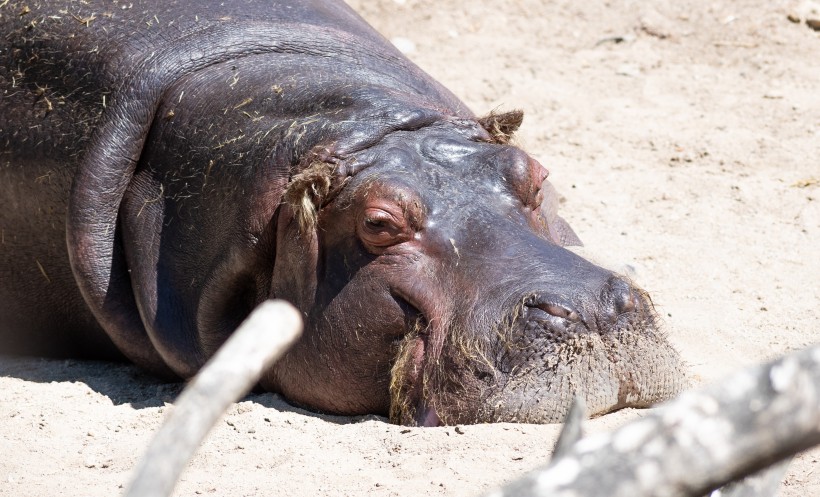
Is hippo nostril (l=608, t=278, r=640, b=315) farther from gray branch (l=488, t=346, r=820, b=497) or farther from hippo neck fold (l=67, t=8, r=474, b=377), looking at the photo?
gray branch (l=488, t=346, r=820, b=497)

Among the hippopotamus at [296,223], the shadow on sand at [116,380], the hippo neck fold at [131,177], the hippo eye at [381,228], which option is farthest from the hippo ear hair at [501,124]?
the shadow on sand at [116,380]

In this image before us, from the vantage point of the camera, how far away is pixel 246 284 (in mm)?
4457

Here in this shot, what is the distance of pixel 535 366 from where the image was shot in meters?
3.79

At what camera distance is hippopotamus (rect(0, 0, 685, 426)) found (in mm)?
3883

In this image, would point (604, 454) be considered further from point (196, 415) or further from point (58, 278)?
point (58, 278)

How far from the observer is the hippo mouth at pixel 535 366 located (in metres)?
3.78

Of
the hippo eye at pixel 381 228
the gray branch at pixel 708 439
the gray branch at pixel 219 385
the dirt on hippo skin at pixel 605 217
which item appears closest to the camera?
the gray branch at pixel 708 439

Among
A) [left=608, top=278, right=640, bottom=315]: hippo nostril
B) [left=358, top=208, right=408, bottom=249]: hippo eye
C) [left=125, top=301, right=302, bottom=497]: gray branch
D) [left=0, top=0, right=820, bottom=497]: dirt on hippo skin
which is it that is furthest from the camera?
[left=358, top=208, right=408, bottom=249]: hippo eye

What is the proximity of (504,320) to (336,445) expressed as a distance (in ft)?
2.24

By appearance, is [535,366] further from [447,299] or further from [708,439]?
[708,439]

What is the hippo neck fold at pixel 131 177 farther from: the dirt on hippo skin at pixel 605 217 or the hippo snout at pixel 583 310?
the hippo snout at pixel 583 310

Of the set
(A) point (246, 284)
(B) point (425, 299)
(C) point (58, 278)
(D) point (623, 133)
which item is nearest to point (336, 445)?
(B) point (425, 299)

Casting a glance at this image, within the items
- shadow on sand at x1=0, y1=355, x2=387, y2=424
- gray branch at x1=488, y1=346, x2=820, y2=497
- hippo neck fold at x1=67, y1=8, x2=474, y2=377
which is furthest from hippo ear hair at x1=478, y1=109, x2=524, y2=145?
gray branch at x1=488, y1=346, x2=820, y2=497

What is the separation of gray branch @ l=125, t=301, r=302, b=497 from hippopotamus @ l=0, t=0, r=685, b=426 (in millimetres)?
2138
